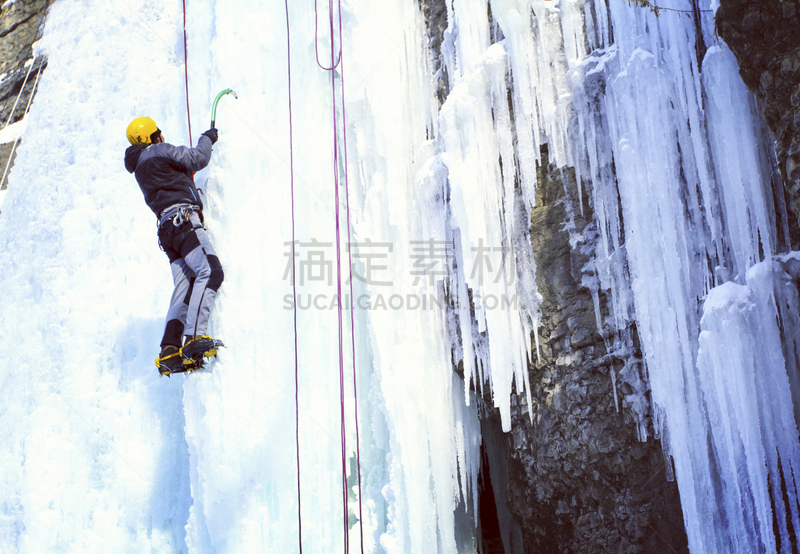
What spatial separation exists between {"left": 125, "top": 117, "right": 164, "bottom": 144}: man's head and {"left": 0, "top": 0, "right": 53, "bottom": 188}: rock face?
3.09 m

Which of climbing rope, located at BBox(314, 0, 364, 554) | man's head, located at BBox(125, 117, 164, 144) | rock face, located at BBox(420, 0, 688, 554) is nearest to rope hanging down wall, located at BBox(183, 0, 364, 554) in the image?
climbing rope, located at BBox(314, 0, 364, 554)

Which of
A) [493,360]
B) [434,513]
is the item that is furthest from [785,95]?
[434,513]

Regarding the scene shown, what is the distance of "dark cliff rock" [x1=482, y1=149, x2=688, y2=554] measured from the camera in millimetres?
3889

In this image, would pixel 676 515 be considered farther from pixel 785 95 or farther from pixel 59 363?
pixel 59 363

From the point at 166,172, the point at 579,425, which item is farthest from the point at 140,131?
the point at 579,425

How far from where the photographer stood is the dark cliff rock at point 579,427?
12.8 feet

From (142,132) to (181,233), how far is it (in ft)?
2.17

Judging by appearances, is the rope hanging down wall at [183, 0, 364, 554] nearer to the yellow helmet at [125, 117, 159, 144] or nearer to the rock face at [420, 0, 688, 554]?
the yellow helmet at [125, 117, 159, 144]

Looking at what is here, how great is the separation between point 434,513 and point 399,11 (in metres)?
3.68

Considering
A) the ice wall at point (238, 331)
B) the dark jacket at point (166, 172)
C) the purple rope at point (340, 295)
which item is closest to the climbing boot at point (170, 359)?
the ice wall at point (238, 331)

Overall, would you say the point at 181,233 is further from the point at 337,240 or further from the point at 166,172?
the point at 337,240

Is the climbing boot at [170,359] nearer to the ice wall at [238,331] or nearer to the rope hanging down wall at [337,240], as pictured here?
the ice wall at [238,331]

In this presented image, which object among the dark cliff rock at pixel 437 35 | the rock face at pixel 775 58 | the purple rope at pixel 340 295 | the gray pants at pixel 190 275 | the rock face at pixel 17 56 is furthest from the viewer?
the rock face at pixel 17 56

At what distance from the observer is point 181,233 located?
10.8 feet
